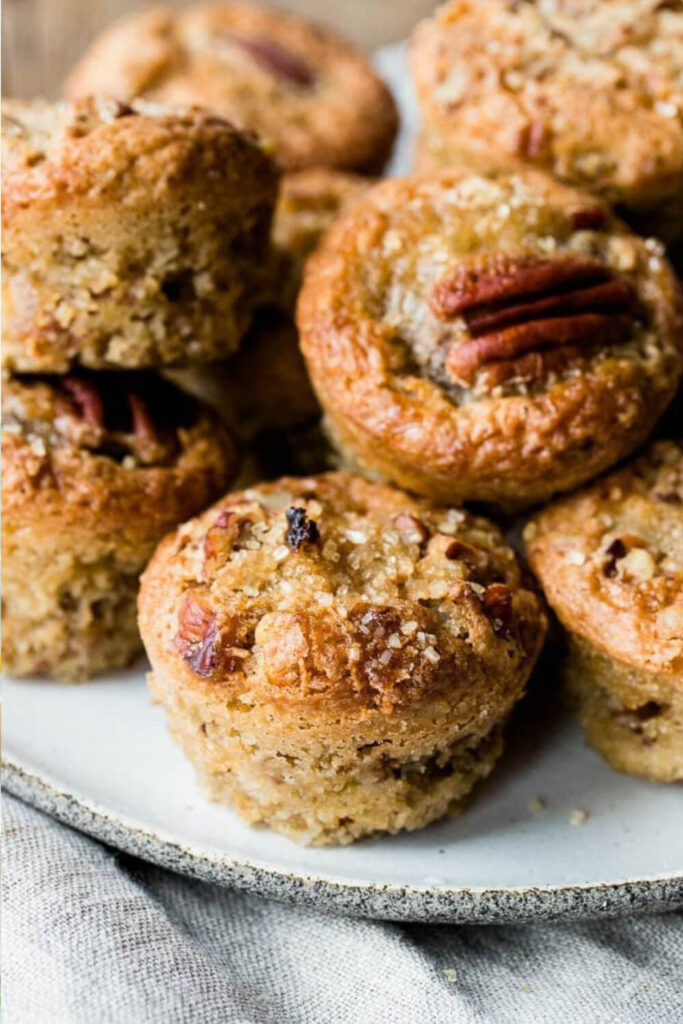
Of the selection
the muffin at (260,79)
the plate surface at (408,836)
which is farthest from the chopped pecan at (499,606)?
the muffin at (260,79)

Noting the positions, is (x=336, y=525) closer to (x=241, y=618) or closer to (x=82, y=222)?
(x=241, y=618)

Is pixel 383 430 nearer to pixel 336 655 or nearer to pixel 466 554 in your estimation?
pixel 466 554

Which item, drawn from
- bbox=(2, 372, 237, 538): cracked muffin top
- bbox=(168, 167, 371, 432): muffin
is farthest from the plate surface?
bbox=(168, 167, 371, 432): muffin

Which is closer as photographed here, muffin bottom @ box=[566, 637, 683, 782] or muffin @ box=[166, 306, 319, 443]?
muffin bottom @ box=[566, 637, 683, 782]

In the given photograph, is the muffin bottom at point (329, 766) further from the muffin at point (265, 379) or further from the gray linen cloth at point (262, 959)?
the muffin at point (265, 379)

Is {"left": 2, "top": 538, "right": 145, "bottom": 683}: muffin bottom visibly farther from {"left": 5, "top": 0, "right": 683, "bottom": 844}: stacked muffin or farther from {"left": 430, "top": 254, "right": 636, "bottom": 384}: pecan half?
{"left": 430, "top": 254, "right": 636, "bottom": 384}: pecan half

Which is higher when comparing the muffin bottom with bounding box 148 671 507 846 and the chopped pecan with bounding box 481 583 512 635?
the chopped pecan with bounding box 481 583 512 635

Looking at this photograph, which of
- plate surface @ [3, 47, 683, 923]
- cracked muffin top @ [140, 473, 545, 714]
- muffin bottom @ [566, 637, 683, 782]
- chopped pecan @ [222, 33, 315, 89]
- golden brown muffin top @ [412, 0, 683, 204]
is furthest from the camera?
chopped pecan @ [222, 33, 315, 89]
